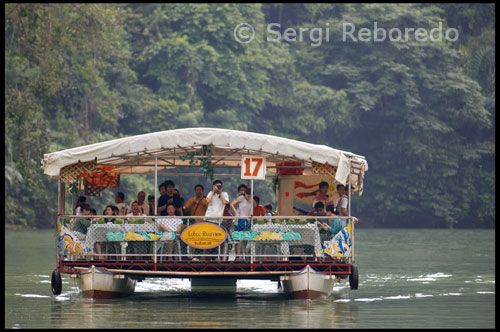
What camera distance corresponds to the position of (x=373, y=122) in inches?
2343

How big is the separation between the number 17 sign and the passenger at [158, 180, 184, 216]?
4.96ft

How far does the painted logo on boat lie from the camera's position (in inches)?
720

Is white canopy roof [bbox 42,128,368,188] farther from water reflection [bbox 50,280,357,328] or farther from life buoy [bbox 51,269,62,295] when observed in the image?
water reflection [bbox 50,280,357,328]

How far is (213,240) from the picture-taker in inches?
721

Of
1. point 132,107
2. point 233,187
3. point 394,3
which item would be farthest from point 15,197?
point 394,3

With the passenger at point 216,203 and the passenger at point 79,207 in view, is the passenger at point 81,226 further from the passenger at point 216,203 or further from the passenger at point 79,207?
the passenger at point 216,203

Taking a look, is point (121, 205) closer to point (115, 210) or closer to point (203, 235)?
point (115, 210)

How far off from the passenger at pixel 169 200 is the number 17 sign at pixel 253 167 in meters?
1.51

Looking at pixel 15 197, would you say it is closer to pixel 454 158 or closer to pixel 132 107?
pixel 132 107

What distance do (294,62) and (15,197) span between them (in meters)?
18.4

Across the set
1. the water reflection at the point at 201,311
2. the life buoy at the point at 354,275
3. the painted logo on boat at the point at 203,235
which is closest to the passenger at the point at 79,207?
the water reflection at the point at 201,311

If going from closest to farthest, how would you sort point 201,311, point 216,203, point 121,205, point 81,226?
1. point 201,311
2. point 216,203
3. point 81,226
4. point 121,205

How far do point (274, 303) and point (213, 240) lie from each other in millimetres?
1626

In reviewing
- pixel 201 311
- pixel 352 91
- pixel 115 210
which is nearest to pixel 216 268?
pixel 201 311
